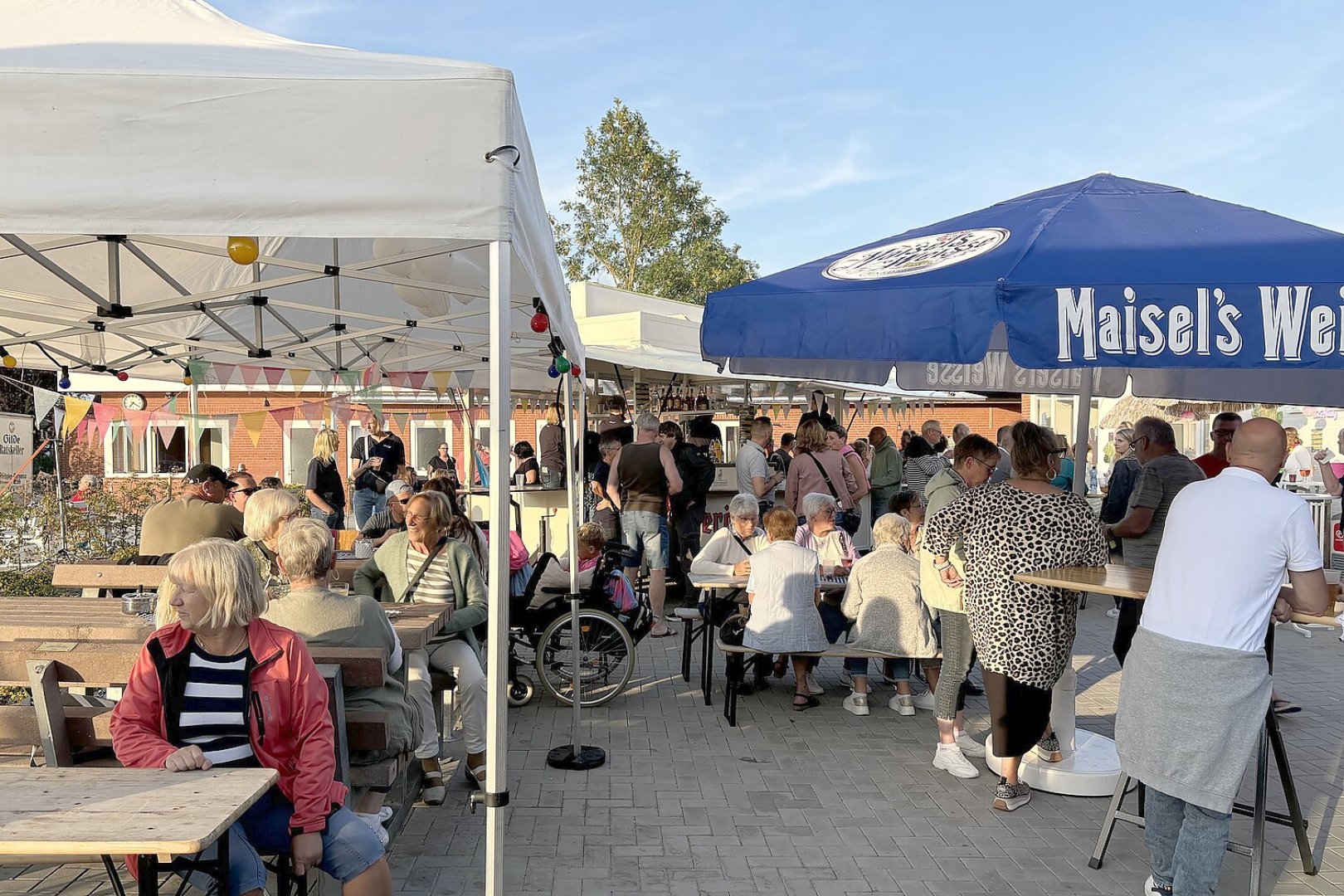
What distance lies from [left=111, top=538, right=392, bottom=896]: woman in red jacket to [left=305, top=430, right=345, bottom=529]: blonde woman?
324 inches

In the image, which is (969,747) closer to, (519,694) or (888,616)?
(888,616)

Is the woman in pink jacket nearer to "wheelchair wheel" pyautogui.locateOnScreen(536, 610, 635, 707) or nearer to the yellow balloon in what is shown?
"wheelchair wheel" pyautogui.locateOnScreen(536, 610, 635, 707)

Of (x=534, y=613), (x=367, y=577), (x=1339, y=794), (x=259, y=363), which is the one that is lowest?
(x=1339, y=794)

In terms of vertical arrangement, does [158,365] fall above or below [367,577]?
above

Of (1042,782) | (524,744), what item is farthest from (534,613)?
(1042,782)

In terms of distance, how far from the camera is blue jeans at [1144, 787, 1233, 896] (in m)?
3.25

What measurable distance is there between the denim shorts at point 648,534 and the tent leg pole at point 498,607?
5795 mm

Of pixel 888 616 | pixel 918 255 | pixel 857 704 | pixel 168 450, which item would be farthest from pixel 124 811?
pixel 168 450

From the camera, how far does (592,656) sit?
20.8ft

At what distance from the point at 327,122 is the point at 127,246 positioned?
5.87ft

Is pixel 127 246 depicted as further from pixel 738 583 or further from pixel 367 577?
pixel 738 583

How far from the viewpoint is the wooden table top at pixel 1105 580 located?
349cm

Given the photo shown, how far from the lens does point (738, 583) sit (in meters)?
6.27

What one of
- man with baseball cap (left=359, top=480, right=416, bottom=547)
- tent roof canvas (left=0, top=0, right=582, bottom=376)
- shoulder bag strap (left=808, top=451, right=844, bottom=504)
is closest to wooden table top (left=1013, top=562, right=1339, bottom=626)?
tent roof canvas (left=0, top=0, right=582, bottom=376)
